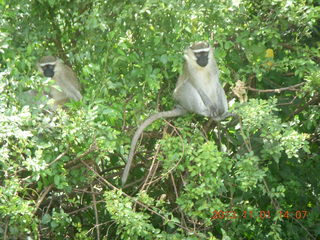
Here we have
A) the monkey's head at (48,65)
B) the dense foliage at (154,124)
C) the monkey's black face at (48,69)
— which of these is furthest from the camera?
the monkey's black face at (48,69)

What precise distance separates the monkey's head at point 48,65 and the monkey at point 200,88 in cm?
142

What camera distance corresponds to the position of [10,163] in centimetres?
433

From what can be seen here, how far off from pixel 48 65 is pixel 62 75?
253mm

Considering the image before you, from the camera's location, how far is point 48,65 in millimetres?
6609

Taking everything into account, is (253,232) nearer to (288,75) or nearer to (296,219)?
(296,219)

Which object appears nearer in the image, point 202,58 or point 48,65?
point 202,58

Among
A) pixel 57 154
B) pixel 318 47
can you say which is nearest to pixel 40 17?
pixel 57 154

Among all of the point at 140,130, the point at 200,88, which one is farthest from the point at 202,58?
the point at 140,130

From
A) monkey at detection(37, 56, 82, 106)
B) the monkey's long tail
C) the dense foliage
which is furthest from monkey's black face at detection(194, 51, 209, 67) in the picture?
monkey at detection(37, 56, 82, 106)

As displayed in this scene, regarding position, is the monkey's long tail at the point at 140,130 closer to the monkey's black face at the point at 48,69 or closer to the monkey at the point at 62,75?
the monkey at the point at 62,75

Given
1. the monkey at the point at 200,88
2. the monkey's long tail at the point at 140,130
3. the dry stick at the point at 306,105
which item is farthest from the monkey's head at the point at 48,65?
the dry stick at the point at 306,105

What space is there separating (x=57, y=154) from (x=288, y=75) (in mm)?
2908

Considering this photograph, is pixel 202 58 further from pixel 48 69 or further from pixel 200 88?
pixel 48 69

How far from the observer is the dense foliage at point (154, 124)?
179 inches
